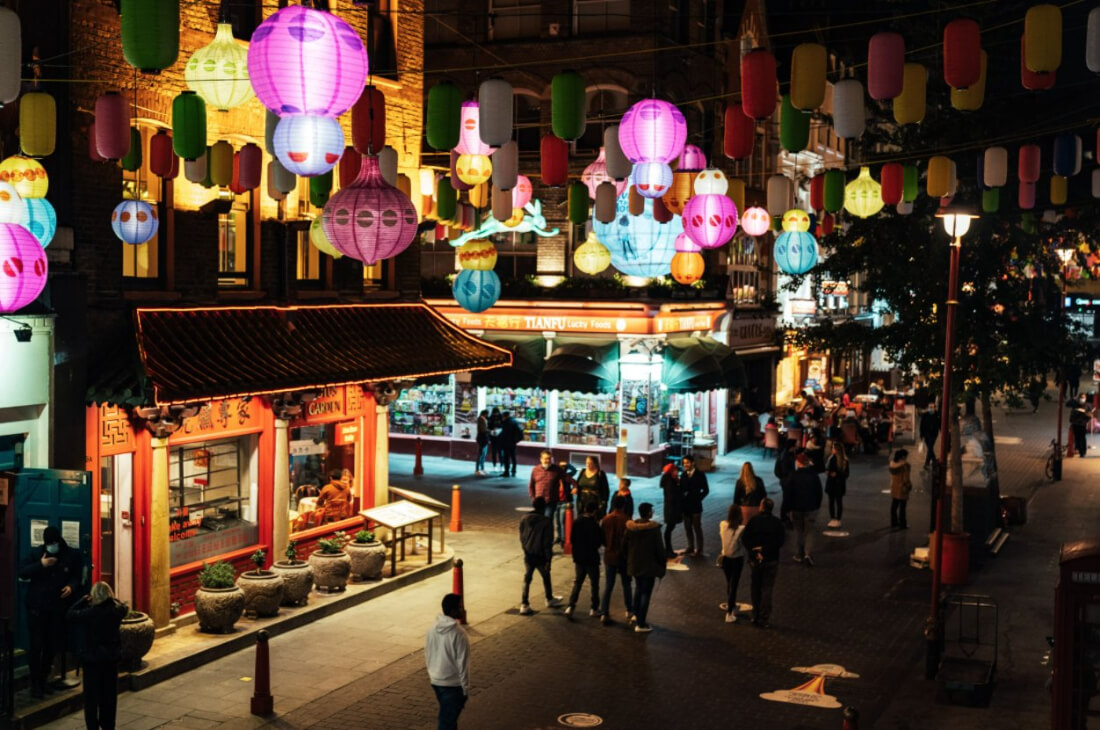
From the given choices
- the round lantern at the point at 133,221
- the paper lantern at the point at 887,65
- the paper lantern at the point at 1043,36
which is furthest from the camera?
the round lantern at the point at 133,221

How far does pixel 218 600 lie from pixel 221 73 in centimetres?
672

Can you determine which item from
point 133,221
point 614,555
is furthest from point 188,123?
point 614,555

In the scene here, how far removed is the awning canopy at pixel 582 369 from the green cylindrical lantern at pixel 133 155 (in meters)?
17.5

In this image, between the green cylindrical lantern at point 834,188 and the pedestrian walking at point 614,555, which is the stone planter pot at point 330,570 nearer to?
the pedestrian walking at point 614,555

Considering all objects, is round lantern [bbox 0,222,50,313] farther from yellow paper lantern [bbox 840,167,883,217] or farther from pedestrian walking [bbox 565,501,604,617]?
yellow paper lantern [bbox 840,167,883,217]

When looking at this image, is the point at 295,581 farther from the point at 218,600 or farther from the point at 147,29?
the point at 147,29

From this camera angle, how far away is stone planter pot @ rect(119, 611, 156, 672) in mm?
14477

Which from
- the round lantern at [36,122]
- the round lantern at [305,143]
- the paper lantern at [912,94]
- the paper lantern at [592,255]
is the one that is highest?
the paper lantern at [912,94]

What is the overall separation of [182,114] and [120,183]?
2544 millimetres

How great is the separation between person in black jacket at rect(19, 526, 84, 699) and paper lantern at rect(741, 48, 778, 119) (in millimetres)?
8811

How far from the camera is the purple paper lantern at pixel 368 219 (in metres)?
15.1

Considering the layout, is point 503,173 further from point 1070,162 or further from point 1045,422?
point 1045,422

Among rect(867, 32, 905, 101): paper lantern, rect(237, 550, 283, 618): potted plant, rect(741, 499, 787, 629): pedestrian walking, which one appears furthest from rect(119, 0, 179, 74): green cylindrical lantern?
rect(741, 499, 787, 629): pedestrian walking

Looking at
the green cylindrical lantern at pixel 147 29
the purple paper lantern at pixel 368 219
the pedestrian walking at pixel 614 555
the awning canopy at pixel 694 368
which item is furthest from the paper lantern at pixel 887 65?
the awning canopy at pixel 694 368
